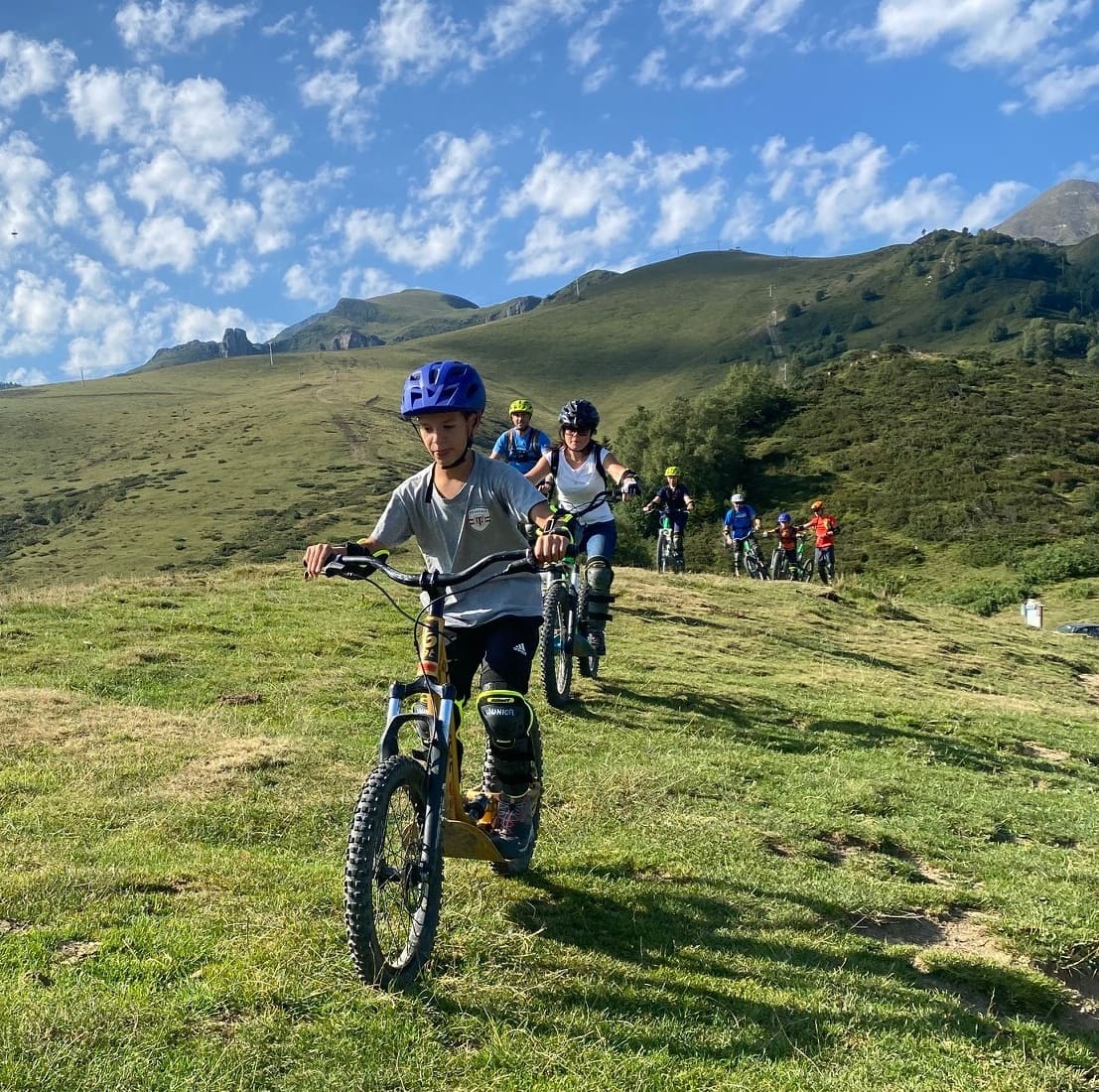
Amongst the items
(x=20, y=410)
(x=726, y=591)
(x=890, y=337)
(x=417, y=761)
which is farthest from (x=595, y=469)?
(x=890, y=337)

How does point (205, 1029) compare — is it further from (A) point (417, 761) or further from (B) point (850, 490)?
(B) point (850, 490)

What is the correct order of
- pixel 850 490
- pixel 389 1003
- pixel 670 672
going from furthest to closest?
1. pixel 850 490
2. pixel 670 672
3. pixel 389 1003

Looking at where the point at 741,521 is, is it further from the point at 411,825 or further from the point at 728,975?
the point at 411,825

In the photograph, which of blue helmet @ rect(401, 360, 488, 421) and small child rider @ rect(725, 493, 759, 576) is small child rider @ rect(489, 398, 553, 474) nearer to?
blue helmet @ rect(401, 360, 488, 421)

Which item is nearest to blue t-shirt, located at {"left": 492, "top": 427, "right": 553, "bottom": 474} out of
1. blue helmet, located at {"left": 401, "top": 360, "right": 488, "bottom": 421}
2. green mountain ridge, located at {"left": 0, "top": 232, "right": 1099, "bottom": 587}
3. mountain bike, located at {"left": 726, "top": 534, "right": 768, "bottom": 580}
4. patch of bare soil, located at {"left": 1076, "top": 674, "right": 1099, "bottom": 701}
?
blue helmet, located at {"left": 401, "top": 360, "right": 488, "bottom": 421}

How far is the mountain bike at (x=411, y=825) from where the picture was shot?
3.72 meters

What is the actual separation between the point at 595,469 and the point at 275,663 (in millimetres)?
4554

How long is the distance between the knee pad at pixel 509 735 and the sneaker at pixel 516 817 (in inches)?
1.8

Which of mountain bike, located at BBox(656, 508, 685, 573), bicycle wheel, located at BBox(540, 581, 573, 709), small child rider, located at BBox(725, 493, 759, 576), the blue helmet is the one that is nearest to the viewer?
the blue helmet

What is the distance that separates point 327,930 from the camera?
4.24 metres

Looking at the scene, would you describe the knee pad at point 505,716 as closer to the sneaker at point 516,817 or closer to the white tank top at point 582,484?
the sneaker at point 516,817

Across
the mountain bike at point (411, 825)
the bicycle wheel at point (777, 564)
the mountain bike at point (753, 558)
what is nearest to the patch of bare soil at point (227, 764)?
the mountain bike at point (411, 825)

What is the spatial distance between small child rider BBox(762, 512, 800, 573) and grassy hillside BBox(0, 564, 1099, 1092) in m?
17.2

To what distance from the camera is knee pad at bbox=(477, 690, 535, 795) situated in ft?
15.5
